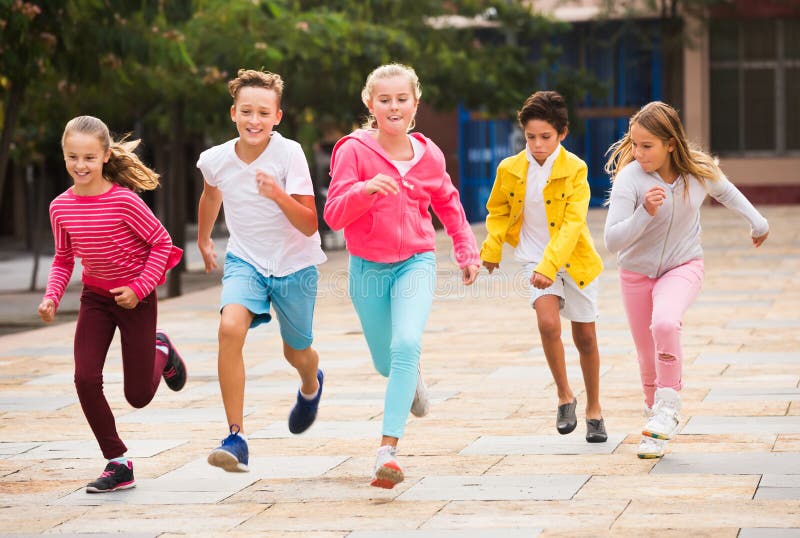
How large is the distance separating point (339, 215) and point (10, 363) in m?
5.65

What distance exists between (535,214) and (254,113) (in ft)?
4.84

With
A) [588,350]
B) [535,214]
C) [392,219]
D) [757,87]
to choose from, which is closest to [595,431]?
[588,350]

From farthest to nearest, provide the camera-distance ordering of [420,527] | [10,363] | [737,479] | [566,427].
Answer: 1. [10,363]
2. [566,427]
3. [737,479]
4. [420,527]

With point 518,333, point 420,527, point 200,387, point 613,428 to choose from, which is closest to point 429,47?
point 518,333

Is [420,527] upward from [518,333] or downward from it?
upward

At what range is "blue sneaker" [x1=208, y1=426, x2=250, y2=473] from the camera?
20.2 feet

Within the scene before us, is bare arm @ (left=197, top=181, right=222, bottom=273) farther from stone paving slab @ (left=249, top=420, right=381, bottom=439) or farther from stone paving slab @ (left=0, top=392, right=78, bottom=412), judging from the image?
stone paving slab @ (left=0, top=392, right=78, bottom=412)

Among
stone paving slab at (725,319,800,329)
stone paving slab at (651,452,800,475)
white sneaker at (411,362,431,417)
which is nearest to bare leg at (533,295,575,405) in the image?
white sneaker at (411,362,431,417)

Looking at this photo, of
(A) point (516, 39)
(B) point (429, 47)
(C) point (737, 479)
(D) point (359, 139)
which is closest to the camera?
(C) point (737, 479)

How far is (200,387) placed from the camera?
9594 mm

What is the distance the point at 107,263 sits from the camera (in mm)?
6441

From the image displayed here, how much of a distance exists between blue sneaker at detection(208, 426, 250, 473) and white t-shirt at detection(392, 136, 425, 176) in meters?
1.28

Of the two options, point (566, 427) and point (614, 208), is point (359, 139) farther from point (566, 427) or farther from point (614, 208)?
point (566, 427)

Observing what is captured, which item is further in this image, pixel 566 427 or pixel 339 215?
pixel 566 427
